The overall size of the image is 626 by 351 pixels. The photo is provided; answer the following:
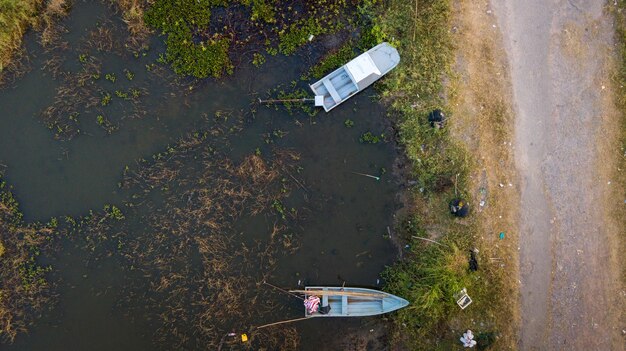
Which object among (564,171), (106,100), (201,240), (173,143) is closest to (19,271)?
(201,240)

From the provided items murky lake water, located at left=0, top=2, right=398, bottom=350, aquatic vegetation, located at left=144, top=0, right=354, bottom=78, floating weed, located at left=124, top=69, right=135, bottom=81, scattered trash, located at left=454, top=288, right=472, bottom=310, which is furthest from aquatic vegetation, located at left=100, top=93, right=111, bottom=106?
scattered trash, located at left=454, top=288, right=472, bottom=310

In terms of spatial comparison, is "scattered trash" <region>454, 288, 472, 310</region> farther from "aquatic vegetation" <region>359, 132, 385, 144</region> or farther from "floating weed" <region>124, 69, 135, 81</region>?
"floating weed" <region>124, 69, 135, 81</region>

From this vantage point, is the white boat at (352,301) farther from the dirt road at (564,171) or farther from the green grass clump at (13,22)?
the green grass clump at (13,22)

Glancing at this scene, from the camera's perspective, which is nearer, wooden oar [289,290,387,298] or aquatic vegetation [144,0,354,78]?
wooden oar [289,290,387,298]

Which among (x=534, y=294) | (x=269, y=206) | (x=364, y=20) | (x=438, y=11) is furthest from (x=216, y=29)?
(x=534, y=294)

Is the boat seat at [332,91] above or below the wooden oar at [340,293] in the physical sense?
above

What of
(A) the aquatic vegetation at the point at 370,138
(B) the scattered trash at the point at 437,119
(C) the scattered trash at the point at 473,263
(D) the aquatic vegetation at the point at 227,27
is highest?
(D) the aquatic vegetation at the point at 227,27

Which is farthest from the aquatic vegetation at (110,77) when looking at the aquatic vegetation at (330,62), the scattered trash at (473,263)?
the scattered trash at (473,263)
